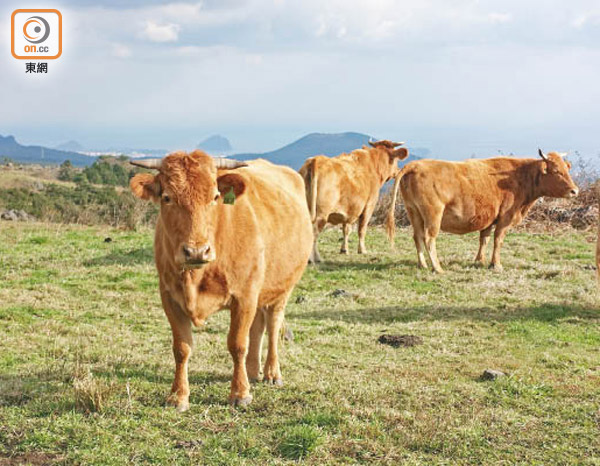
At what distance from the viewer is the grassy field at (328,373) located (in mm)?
4805

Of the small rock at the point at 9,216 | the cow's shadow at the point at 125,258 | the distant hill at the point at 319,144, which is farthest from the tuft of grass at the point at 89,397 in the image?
the distant hill at the point at 319,144

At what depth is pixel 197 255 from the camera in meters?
4.75

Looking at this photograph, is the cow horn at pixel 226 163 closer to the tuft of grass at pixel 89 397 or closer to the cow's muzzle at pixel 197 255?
the cow's muzzle at pixel 197 255

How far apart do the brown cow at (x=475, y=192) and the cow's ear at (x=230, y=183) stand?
746 centimetres

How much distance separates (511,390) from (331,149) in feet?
337

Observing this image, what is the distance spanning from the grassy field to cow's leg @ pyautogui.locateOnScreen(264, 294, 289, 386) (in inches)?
5.9

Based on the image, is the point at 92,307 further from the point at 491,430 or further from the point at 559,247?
the point at 559,247

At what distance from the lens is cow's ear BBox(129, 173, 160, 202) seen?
501 centimetres

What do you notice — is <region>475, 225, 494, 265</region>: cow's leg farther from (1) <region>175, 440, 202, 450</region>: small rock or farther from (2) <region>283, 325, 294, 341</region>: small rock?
(1) <region>175, 440, 202, 450</region>: small rock

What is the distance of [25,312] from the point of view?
28.7 ft

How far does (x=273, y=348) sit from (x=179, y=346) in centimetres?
111

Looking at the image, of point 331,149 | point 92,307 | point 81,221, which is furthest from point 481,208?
point 331,149

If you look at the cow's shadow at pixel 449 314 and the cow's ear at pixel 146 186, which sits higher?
the cow's ear at pixel 146 186

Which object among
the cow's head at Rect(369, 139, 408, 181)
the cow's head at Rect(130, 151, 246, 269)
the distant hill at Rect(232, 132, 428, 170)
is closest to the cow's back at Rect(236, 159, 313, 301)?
the cow's head at Rect(130, 151, 246, 269)
